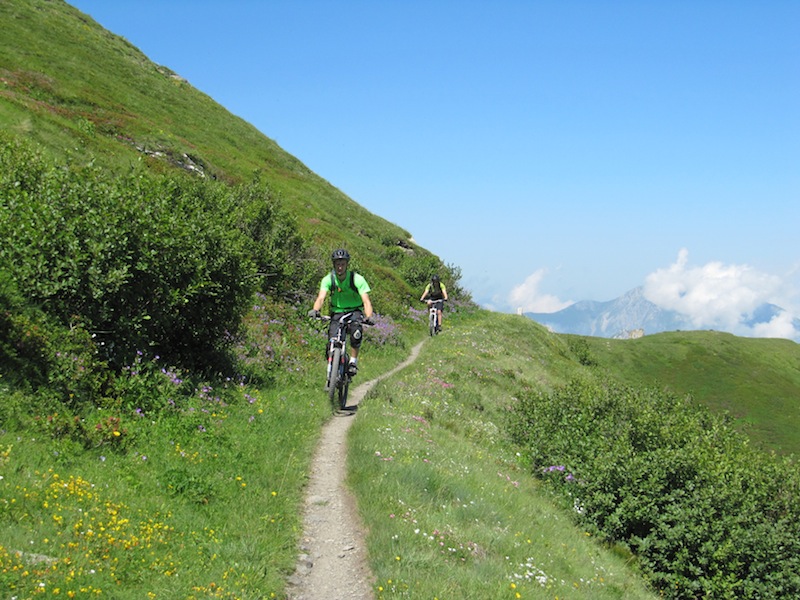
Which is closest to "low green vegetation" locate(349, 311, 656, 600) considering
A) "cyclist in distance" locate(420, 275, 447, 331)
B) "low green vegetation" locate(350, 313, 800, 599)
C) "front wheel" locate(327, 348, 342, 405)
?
"low green vegetation" locate(350, 313, 800, 599)

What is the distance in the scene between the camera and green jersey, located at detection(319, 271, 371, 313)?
42.9 ft

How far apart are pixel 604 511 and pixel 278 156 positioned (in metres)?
66.0

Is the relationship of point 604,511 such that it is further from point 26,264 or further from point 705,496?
point 26,264

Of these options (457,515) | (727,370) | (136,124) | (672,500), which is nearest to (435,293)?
(672,500)

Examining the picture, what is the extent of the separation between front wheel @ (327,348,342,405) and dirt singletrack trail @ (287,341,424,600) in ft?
9.30

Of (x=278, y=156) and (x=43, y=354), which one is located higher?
(x=278, y=156)

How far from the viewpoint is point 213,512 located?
7.12m

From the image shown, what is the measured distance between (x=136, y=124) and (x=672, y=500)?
42.8 m

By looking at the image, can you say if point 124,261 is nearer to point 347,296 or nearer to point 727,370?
point 347,296

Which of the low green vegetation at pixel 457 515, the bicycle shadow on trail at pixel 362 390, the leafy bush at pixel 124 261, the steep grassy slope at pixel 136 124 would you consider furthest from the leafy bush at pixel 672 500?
the steep grassy slope at pixel 136 124

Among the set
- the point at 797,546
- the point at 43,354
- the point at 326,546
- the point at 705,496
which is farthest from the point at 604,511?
the point at 43,354

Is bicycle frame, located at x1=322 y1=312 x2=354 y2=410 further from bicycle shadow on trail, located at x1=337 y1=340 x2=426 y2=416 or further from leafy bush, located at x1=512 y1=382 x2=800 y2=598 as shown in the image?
leafy bush, located at x1=512 y1=382 x2=800 y2=598

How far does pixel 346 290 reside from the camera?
13117mm

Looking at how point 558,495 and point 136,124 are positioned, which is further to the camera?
point 136,124
